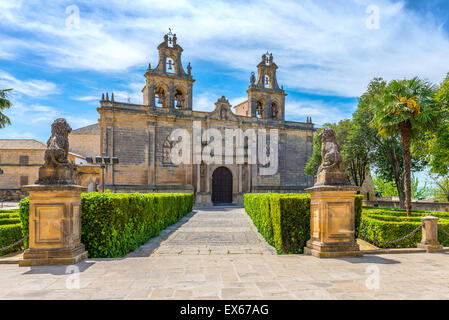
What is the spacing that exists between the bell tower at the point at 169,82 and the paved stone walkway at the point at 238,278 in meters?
22.5

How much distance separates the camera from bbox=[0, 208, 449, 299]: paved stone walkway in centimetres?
411

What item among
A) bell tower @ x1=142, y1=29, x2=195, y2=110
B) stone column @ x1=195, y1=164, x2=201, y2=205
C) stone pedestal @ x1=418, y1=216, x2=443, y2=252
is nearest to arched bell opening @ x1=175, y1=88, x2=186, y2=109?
bell tower @ x1=142, y1=29, x2=195, y2=110

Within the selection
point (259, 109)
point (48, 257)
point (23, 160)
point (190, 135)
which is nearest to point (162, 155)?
point (190, 135)

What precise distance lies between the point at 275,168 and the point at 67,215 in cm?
2598

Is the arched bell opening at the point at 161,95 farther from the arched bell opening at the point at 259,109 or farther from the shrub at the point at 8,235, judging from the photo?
the shrub at the point at 8,235

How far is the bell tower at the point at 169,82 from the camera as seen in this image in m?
26.4

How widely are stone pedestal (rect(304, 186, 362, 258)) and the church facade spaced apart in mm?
20544

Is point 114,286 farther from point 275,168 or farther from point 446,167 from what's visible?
point 275,168

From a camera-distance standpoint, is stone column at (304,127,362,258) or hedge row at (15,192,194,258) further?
hedge row at (15,192,194,258)

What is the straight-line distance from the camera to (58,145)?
20.8ft

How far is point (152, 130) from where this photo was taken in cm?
2588

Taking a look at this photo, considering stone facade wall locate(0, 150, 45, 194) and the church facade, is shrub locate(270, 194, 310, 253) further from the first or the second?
stone facade wall locate(0, 150, 45, 194)

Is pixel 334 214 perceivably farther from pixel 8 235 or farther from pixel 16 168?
pixel 16 168
